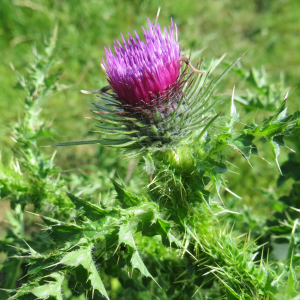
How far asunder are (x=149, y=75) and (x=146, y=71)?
35 millimetres

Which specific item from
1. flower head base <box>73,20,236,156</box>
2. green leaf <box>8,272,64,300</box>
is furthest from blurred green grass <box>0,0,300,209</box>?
green leaf <box>8,272,64,300</box>

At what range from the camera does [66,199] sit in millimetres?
2436

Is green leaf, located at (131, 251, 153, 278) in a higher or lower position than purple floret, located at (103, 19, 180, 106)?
lower

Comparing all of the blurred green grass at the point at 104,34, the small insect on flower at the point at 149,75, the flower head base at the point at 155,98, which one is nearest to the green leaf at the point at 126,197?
the flower head base at the point at 155,98

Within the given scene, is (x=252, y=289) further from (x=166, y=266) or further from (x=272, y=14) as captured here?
(x=272, y=14)

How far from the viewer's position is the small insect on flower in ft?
6.11

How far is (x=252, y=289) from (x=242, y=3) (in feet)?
19.9

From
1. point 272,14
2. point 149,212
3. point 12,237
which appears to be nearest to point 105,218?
point 149,212

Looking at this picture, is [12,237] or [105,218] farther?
[12,237]

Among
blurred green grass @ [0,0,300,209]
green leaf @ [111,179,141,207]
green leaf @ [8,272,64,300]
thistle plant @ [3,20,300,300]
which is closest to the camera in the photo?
green leaf @ [8,272,64,300]

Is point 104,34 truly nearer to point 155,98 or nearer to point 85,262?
point 155,98

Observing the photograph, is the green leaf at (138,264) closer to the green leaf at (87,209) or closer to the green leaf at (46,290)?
the green leaf at (87,209)

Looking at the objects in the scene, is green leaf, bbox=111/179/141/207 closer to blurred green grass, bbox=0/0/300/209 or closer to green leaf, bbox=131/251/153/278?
green leaf, bbox=131/251/153/278

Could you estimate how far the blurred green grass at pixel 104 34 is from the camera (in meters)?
5.25
